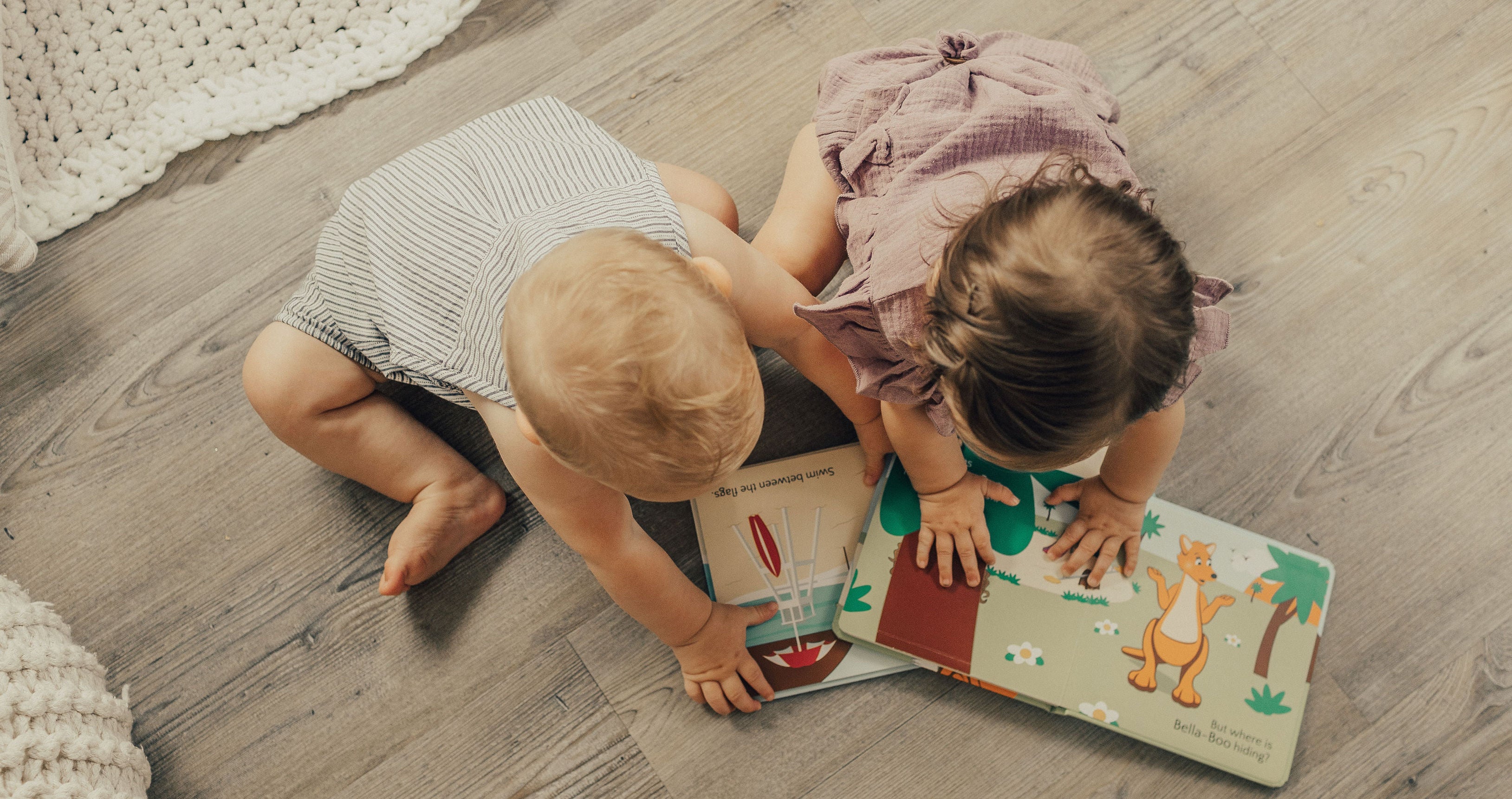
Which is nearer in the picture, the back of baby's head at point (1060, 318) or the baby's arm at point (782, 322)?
the back of baby's head at point (1060, 318)

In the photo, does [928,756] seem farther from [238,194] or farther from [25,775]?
[238,194]

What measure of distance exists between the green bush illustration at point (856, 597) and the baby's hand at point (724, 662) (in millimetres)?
60

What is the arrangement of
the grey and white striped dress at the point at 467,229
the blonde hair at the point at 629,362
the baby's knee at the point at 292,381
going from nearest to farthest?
the blonde hair at the point at 629,362
the grey and white striped dress at the point at 467,229
the baby's knee at the point at 292,381

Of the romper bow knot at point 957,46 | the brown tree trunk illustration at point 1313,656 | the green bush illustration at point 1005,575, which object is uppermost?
the romper bow knot at point 957,46

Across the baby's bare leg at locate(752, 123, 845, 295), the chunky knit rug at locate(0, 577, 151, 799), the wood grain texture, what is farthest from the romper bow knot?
the chunky knit rug at locate(0, 577, 151, 799)

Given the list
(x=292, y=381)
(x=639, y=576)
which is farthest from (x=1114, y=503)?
(x=292, y=381)

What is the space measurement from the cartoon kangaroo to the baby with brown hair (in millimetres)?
42

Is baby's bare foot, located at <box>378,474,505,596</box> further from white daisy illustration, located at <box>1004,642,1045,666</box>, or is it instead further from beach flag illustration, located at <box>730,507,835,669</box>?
white daisy illustration, located at <box>1004,642,1045,666</box>

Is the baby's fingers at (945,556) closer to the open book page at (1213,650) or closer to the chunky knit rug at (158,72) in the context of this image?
the open book page at (1213,650)

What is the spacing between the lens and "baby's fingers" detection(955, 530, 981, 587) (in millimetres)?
656

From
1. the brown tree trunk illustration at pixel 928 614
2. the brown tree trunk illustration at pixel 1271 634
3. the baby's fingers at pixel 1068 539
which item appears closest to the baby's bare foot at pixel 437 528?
the brown tree trunk illustration at pixel 928 614

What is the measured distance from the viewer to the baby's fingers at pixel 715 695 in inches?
25.9

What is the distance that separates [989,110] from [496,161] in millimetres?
322

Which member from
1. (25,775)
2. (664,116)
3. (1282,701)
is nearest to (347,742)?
(25,775)
